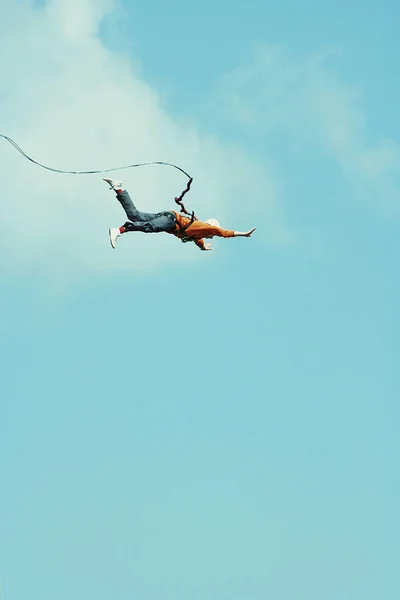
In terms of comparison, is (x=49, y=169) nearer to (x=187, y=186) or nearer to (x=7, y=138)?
(x=7, y=138)

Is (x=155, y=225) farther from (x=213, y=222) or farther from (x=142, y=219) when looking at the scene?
(x=213, y=222)

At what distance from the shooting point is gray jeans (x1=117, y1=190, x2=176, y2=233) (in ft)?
93.2

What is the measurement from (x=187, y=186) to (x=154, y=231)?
230 centimetres

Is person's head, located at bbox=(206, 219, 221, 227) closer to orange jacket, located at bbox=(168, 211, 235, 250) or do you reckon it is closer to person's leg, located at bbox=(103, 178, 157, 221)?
orange jacket, located at bbox=(168, 211, 235, 250)

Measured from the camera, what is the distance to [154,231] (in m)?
28.7

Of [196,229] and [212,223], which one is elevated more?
[212,223]

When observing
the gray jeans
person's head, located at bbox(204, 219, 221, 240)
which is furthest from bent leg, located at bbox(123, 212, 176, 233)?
person's head, located at bbox(204, 219, 221, 240)

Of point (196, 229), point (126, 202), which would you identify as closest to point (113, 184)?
point (126, 202)

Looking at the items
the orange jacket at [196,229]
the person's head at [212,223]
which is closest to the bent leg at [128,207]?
the orange jacket at [196,229]

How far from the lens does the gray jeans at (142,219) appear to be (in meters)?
28.4

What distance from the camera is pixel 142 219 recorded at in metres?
28.5

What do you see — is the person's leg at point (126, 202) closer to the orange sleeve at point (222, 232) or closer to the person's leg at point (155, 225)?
the person's leg at point (155, 225)

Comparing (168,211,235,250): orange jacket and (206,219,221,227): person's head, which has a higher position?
(206,219,221,227): person's head

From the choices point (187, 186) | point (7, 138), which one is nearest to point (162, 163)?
point (187, 186)
